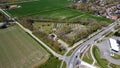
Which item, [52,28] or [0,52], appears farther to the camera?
[52,28]

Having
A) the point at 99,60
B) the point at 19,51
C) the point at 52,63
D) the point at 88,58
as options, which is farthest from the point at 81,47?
the point at 19,51

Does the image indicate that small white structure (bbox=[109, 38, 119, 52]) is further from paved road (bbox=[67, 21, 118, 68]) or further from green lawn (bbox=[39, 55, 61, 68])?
green lawn (bbox=[39, 55, 61, 68])

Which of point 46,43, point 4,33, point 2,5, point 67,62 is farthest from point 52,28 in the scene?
point 2,5

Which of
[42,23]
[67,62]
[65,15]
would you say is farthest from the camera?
[65,15]

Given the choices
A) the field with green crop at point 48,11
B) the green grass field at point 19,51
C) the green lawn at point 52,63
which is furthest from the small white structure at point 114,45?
the field with green crop at point 48,11

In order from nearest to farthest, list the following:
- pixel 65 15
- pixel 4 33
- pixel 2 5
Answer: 1. pixel 4 33
2. pixel 65 15
3. pixel 2 5

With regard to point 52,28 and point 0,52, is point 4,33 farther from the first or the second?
point 52,28

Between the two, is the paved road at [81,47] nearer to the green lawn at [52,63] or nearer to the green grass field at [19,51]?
the green lawn at [52,63]
